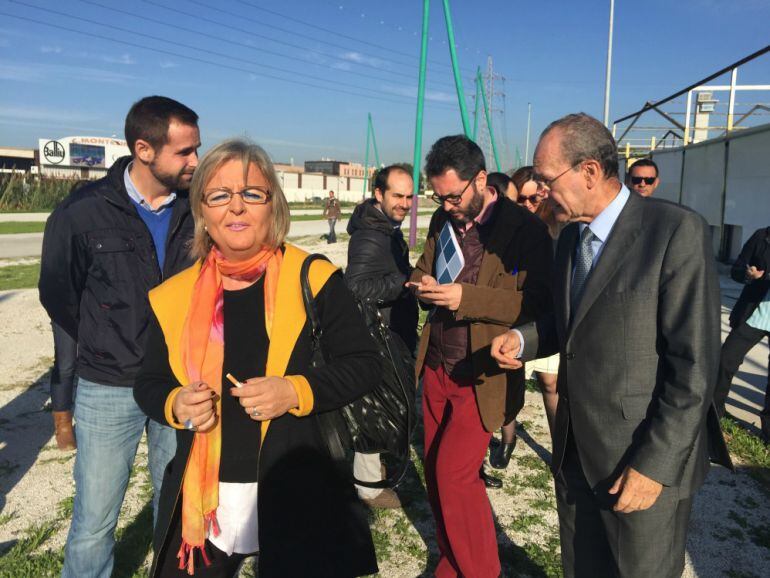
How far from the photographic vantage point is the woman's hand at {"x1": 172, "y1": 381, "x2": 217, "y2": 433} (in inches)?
71.2

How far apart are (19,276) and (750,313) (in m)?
13.5

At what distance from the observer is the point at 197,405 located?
1.81 metres

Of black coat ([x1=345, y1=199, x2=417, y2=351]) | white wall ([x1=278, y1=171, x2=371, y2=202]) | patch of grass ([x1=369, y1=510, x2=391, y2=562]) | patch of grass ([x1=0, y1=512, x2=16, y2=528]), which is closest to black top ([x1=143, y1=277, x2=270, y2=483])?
black coat ([x1=345, y1=199, x2=417, y2=351])

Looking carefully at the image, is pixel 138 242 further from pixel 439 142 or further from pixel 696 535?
Result: pixel 696 535

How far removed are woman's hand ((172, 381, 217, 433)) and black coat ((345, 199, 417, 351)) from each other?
1783mm

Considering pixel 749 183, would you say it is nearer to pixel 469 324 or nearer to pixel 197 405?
pixel 469 324

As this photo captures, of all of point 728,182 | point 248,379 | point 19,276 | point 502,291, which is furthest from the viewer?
point 728,182

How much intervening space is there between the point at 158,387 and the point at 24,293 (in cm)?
1091

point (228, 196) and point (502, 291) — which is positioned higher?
point (228, 196)

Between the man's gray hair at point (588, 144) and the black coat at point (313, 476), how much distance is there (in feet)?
3.06

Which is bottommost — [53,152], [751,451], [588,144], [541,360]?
[751,451]

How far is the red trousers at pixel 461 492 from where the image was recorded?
2.97m

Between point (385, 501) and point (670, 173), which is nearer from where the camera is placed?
point (385, 501)

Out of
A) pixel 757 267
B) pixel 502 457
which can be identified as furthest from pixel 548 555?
pixel 757 267
